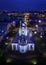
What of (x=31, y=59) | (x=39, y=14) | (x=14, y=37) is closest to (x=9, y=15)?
(x=39, y=14)

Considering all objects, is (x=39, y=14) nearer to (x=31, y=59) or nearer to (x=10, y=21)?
(x=10, y=21)

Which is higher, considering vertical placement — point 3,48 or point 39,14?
point 39,14

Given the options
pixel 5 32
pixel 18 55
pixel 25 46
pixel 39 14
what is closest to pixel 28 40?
pixel 25 46

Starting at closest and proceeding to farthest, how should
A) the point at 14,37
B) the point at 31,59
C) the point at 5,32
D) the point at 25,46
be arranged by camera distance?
the point at 31,59 → the point at 25,46 → the point at 14,37 → the point at 5,32

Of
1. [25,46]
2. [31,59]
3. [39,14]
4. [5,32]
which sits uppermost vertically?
[39,14]

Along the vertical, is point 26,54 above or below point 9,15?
below

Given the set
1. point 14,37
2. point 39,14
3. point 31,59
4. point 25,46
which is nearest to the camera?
point 31,59

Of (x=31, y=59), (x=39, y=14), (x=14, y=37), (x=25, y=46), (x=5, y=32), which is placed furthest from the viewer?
(x=39, y=14)

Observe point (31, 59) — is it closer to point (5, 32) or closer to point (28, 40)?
point (28, 40)

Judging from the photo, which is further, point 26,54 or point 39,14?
point 39,14
